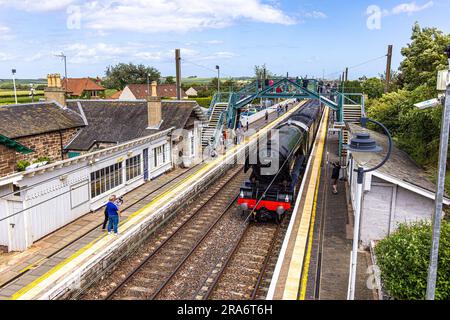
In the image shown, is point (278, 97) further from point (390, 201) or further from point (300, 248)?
point (300, 248)

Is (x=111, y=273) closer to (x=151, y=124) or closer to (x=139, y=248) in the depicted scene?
(x=139, y=248)

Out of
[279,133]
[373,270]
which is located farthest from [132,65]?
[373,270]

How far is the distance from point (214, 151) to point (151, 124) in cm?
607

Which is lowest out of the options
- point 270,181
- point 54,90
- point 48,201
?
point 48,201

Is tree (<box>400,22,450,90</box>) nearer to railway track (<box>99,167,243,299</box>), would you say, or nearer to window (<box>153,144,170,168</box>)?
railway track (<box>99,167,243,299</box>)

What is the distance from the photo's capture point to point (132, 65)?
298ft

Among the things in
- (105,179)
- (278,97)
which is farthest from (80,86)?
(105,179)

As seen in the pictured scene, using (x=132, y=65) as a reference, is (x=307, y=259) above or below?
below

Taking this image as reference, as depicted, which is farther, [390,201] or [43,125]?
[43,125]

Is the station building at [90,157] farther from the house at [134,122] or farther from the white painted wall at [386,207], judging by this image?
the white painted wall at [386,207]

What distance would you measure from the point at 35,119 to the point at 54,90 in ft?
11.7

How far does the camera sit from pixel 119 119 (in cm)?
2325

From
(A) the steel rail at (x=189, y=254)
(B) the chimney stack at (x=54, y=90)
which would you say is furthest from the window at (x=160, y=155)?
(B) the chimney stack at (x=54, y=90)
